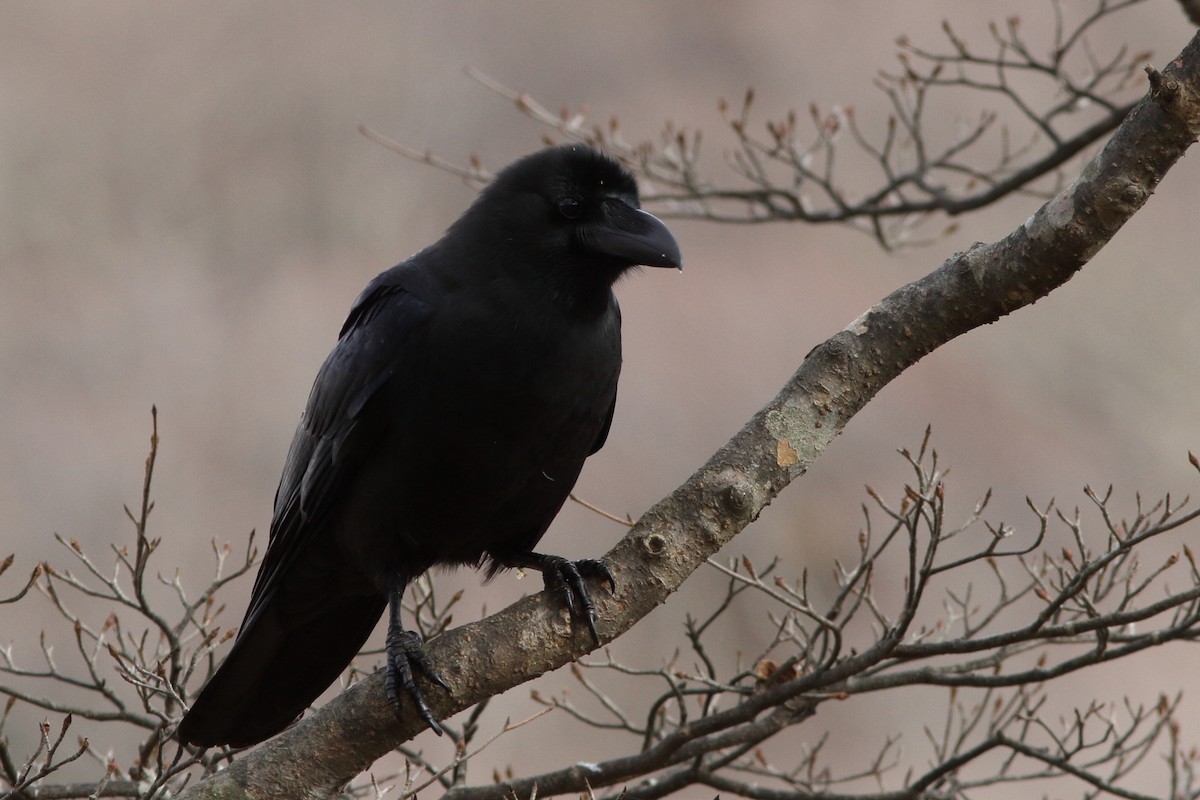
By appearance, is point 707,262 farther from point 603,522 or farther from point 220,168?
point 220,168

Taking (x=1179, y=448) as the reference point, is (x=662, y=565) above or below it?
below

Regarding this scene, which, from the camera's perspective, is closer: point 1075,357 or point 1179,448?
point 1179,448

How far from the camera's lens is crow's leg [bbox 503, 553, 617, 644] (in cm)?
318

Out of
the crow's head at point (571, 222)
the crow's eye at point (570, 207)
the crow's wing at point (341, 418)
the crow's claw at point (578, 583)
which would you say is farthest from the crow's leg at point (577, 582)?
the crow's eye at point (570, 207)

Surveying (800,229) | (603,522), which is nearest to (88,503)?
(603,522)

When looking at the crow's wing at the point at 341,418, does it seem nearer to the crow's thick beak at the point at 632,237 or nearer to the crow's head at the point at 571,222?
the crow's head at the point at 571,222

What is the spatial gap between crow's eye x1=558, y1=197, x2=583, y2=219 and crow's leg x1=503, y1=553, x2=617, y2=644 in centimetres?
109

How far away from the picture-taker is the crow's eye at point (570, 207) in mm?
4094

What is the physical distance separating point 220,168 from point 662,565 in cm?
1591

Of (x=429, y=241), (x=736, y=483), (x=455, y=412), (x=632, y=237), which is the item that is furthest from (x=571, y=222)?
(x=429, y=241)

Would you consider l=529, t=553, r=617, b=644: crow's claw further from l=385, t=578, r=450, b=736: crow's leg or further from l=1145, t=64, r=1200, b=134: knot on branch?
l=1145, t=64, r=1200, b=134: knot on branch

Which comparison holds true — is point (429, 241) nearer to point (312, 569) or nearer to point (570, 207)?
point (312, 569)

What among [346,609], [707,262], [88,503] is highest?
[707,262]

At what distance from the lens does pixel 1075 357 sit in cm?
1605
